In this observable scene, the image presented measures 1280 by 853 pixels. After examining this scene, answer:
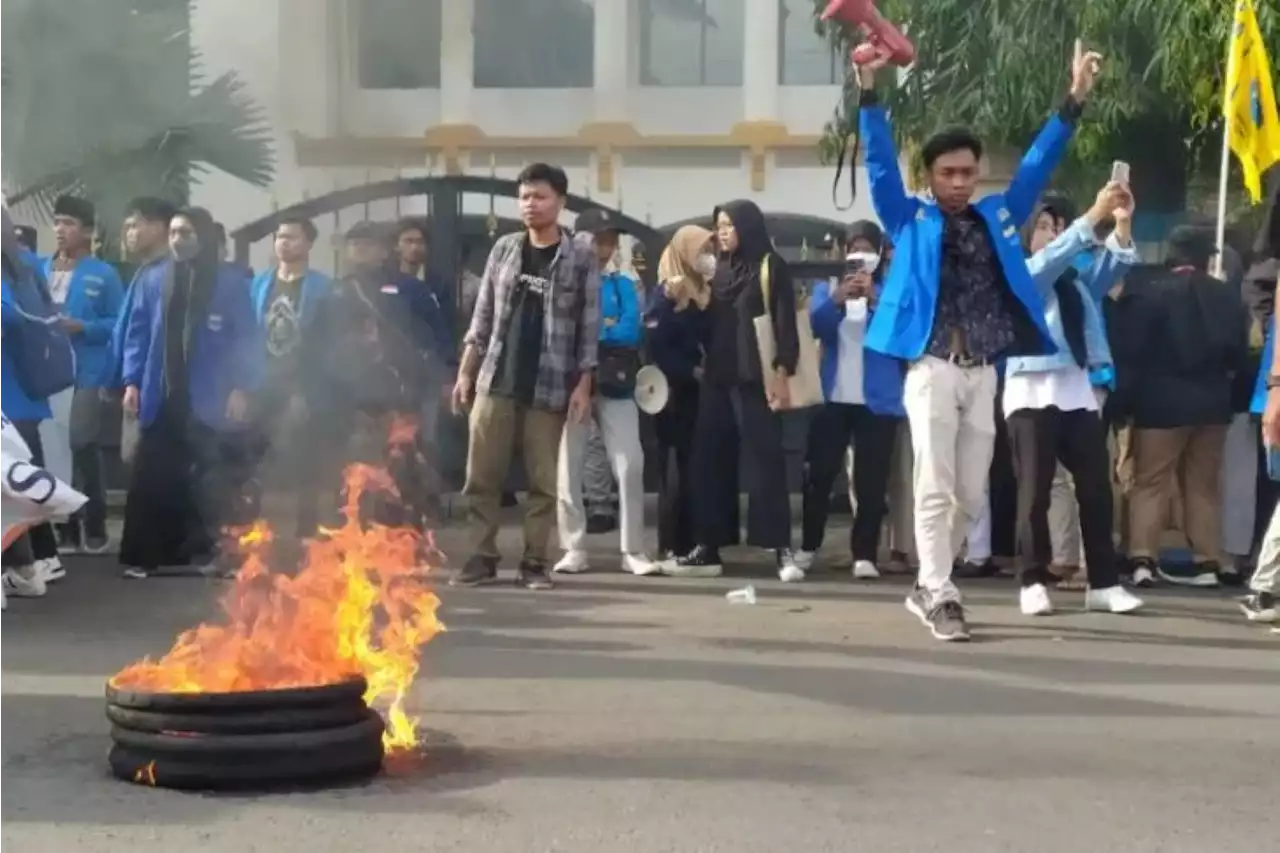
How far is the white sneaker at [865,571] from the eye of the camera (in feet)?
32.2

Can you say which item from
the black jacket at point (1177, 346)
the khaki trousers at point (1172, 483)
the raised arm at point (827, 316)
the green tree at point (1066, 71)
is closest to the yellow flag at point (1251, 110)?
the black jacket at point (1177, 346)

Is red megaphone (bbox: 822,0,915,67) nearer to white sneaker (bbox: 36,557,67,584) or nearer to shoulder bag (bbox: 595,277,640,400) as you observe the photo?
shoulder bag (bbox: 595,277,640,400)

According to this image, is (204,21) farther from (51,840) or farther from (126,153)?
(51,840)

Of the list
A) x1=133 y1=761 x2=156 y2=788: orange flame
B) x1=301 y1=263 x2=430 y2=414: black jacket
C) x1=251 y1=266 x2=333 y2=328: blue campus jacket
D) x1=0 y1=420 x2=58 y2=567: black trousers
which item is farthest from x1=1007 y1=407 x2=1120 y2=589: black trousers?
x1=133 y1=761 x2=156 y2=788: orange flame

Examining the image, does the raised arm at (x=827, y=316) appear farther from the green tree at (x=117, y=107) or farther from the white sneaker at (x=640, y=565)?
the green tree at (x=117, y=107)

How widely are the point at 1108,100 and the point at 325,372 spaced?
8.05 meters

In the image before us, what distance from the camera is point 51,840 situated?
15.2 feet

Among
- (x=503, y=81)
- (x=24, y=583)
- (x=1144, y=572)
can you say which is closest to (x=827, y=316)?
(x=1144, y=572)

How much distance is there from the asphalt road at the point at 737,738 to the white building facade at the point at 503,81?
1608 mm

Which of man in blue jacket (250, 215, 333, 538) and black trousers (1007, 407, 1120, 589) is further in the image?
black trousers (1007, 407, 1120, 589)

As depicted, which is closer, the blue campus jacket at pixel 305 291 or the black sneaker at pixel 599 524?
the blue campus jacket at pixel 305 291

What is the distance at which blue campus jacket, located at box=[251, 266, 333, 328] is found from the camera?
7809 millimetres

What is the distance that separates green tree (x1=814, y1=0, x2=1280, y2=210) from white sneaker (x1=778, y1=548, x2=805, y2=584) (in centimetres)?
219

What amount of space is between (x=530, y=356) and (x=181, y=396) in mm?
1723
